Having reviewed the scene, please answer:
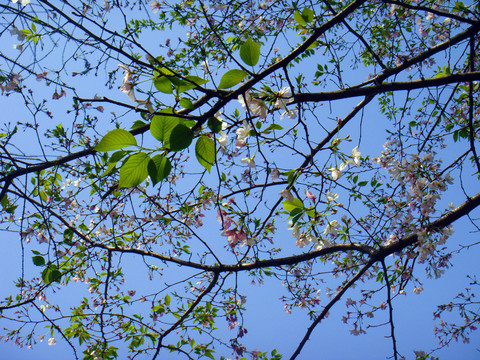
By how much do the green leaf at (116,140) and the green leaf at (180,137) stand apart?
3.8 inches

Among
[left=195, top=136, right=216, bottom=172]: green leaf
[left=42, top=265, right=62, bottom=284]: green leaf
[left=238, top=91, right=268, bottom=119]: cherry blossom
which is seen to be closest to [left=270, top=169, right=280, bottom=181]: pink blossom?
[left=238, top=91, right=268, bottom=119]: cherry blossom

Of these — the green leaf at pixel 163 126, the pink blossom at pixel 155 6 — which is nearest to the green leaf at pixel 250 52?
the green leaf at pixel 163 126

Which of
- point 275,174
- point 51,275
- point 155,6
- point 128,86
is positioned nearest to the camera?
point 128,86

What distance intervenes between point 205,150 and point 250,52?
0.30 meters

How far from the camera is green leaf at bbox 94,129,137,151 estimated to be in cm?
83

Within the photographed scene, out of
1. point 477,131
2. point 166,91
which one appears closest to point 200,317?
point 166,91

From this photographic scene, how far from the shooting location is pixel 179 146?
2.85ft

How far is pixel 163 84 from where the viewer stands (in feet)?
3.00

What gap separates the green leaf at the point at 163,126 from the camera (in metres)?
0.88

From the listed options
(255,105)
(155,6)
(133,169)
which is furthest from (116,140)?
(155,6)

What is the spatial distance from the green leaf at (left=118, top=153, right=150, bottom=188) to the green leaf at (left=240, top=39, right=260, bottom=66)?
396mm

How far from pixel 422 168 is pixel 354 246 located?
28.7 inches

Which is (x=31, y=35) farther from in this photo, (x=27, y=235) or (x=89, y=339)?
(x=89, y=339)

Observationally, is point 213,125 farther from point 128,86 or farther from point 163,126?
point 128,86
